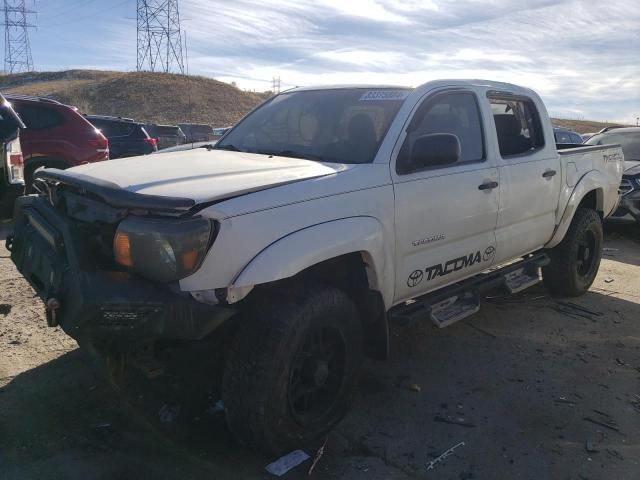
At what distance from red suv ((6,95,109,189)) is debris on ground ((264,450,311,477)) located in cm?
734

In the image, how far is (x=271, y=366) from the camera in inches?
105

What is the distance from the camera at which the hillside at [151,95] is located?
48.4 meters

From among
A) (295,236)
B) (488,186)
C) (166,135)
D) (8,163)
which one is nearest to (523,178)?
(488,186)

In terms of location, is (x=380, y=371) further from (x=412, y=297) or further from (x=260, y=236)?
(x=260, y=236)

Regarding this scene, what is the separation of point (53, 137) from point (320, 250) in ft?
25.0

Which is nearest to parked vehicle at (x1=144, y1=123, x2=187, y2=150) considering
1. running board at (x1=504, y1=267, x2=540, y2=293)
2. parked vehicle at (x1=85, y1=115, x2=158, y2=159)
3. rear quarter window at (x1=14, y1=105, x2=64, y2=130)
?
parked vehicle at (x1=85, y1=115, x2=158, y2=159)

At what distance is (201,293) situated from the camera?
255cm

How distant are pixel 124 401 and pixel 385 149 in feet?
7.13

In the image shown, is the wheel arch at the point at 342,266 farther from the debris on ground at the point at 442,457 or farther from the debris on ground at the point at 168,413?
the debris on ground at the point at 168,413

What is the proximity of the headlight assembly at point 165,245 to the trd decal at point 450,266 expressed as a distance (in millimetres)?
1524

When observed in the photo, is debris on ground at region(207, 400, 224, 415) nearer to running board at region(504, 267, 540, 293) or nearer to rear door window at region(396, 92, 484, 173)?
rear door window at region(396, 92, 484, 173)

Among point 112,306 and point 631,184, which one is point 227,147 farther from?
point 631,184

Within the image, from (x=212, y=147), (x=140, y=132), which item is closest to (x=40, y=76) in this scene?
(x=140, y=132)


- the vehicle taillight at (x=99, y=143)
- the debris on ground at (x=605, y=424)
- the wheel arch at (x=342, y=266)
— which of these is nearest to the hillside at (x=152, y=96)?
the vehicle taillight at (x=99, y=143)
